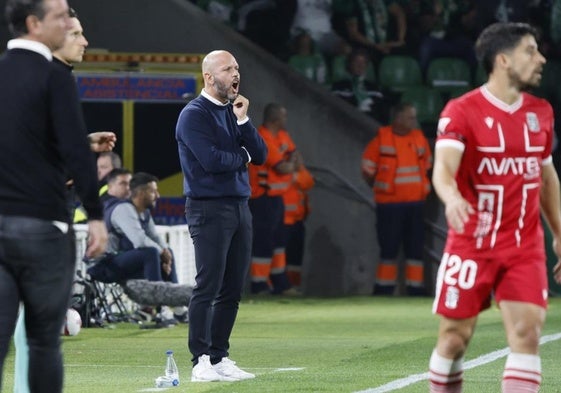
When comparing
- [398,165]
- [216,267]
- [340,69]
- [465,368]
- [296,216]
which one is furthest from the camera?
[340,69]

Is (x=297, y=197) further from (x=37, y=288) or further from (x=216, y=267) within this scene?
(x=37, y=288)

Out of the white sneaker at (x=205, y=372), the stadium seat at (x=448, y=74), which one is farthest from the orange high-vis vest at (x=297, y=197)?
the white sneaker at (x=205, y=372)

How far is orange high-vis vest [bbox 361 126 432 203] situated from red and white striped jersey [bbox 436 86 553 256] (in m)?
12.8

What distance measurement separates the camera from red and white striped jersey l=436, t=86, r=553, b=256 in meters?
7.51

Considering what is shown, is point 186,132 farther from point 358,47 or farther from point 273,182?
point 358,47

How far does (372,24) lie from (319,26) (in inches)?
31.1

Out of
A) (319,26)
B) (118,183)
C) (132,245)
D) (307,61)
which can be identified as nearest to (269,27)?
(319,26)

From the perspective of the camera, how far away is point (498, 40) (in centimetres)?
768

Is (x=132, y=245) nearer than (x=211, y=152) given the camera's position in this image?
No

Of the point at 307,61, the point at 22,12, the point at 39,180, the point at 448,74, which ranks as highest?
the point at 307,61

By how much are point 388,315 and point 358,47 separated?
7.31m

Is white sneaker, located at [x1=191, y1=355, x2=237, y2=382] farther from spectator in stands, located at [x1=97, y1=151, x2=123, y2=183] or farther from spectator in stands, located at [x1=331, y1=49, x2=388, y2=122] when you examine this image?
spectator in stands, located at [x1=331, y1=49, x2=388, y2=122]

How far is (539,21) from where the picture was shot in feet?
80.4

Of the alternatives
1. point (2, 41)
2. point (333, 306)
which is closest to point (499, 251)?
point (333, 306)
